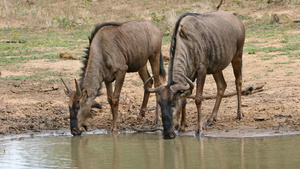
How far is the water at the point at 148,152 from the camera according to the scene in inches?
264

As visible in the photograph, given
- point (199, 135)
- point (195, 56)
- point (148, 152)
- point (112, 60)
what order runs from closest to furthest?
point (148, 152), point (195, 56), point (199, 135), point (112, 60)

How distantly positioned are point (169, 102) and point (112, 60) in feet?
5.67

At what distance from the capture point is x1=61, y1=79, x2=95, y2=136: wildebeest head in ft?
27.8

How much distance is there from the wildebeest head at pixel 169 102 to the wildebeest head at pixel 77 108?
1.34 meters

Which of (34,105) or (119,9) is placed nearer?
(34,105)

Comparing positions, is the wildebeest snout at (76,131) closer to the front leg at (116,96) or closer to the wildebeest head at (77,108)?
the wildebeest head at (77,108)

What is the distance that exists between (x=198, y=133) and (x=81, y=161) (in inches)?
87.4

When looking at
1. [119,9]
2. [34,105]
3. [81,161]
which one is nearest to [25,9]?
[119,9]

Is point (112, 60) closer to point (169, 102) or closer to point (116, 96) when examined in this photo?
point (116, 96)

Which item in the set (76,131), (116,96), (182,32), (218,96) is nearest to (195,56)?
(182,32)

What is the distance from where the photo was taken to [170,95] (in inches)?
305

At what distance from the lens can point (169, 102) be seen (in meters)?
7.73

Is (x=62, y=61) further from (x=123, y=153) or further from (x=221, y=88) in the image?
(x=123, y=153)

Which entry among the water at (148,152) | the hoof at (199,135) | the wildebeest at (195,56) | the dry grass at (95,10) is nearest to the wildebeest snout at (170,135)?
the wildebeest at (195,56)
